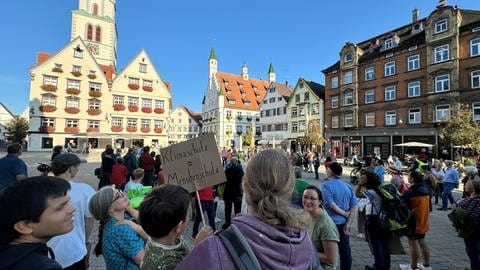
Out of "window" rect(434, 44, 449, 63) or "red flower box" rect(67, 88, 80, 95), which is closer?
"window" rect(434, 44, 449, 63)

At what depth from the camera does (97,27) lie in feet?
155

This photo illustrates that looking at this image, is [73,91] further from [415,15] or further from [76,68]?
[415,15]

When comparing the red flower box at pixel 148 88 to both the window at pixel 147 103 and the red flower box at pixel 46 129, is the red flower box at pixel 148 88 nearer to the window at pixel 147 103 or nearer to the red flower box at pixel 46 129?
the window at pixel 147 103

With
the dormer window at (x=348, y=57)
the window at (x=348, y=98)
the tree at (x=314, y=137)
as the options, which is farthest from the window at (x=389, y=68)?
the tree at (x=314, y=137)

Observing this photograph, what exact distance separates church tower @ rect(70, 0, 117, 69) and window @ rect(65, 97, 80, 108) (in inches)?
496

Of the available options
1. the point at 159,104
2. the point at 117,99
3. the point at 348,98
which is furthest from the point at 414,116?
the point at 117,99

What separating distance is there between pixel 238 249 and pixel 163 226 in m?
0.69

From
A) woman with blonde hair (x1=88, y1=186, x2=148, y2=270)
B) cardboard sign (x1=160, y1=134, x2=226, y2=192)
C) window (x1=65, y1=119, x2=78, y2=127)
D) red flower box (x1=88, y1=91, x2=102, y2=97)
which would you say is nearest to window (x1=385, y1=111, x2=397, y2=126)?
cardboard sign (x1=160, y1=134, x2=226, y2=192)

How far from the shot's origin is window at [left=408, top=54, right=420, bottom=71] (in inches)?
1112

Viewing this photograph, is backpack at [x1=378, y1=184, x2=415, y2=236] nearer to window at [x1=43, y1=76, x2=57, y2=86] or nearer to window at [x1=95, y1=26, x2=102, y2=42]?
window at [x1=43, y1=76, x2=57, y2=86]

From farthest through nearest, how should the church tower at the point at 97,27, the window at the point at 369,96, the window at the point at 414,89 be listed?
the church tower at the point at 97,27 → the window at the point at 369,96 → the window at the point at 414,89

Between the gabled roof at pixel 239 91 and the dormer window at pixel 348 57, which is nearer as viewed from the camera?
the dormer window at pixel 348 57

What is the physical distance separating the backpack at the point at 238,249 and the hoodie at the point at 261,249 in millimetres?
24

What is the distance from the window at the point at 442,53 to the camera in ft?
84.8
